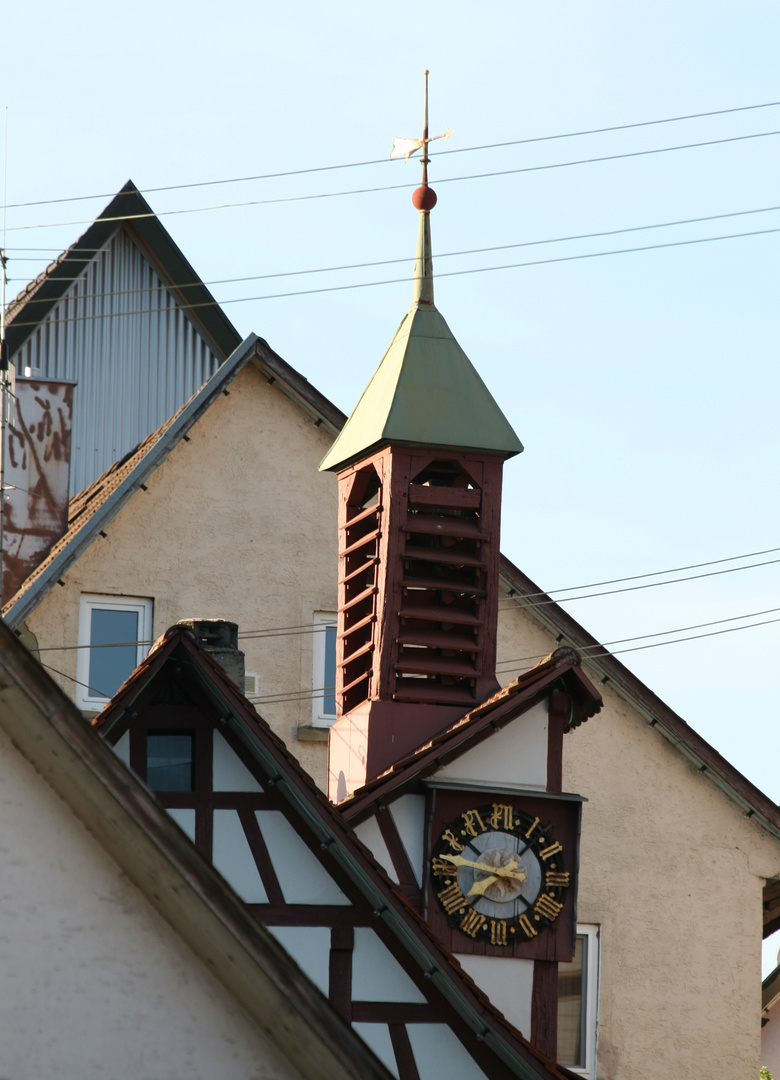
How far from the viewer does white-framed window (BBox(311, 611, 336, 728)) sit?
19.2 m

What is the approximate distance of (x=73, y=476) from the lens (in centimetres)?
2427

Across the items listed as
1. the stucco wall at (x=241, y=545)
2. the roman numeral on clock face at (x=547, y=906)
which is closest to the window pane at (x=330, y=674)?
the stucco wall at (x=241, y=545)

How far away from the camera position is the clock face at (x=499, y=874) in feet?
48.9

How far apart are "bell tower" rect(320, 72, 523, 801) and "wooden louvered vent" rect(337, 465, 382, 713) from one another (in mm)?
12

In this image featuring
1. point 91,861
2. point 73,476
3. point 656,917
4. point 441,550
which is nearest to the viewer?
point 91,861

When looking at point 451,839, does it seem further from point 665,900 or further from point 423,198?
point 423,198

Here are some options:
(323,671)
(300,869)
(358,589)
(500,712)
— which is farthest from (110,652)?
(300,869)

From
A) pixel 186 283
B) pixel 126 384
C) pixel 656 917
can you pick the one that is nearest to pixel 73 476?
pixel 126 384

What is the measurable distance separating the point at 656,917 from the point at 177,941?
12.2 m

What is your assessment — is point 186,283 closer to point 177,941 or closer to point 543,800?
point 543,800

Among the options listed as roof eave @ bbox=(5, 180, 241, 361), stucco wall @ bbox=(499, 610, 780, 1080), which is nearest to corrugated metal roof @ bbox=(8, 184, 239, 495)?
roof eave @ bbox=(5, 180, 241, 361)

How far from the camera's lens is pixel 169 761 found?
41.5 feet

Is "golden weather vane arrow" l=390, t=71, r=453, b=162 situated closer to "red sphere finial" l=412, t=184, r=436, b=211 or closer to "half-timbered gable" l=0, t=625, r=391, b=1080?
"red sphere finial" l=412, t=184, r=436, b=211

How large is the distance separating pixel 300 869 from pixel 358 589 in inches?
202
